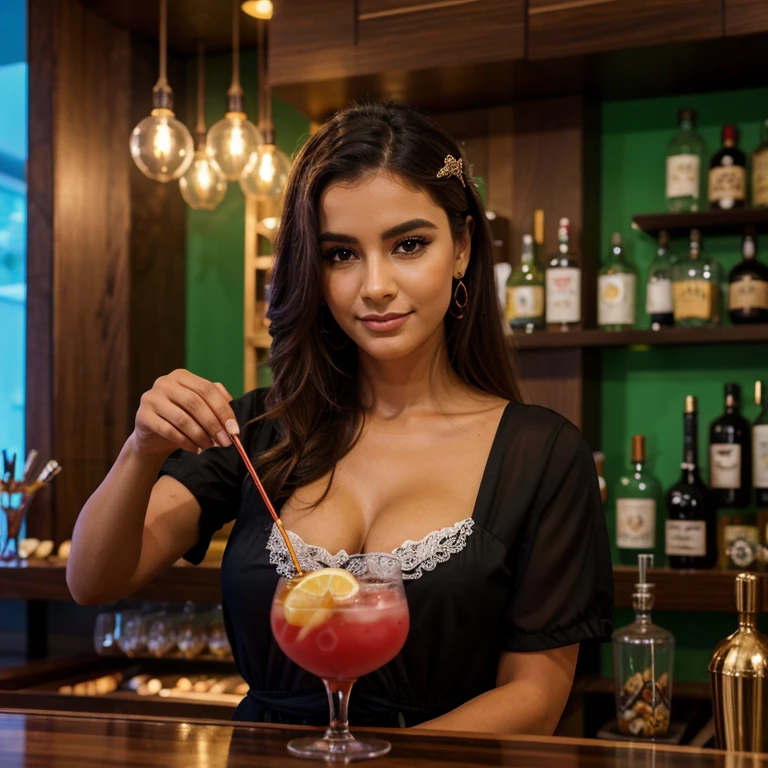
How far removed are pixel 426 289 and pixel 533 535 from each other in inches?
14.2

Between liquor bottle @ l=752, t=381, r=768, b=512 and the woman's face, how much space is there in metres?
1.62

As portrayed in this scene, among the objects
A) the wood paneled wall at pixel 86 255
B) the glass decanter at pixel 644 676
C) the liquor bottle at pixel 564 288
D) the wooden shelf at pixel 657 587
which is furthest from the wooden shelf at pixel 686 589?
the wood paneled wall at pixel 86 255

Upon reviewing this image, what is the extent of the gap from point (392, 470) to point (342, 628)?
2.04ft

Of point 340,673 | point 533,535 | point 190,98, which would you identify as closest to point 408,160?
point 533,535

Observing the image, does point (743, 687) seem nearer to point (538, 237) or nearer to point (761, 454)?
point (761, 454)

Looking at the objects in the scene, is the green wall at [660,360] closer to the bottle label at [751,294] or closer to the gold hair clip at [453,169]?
the bottle label at [751,294]

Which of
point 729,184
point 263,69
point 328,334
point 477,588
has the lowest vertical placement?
point 477,588

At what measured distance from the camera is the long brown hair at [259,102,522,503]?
5.01ft

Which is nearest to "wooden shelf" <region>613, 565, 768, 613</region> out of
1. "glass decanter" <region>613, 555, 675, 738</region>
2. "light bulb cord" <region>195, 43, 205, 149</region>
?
"glass decanter" <region>613, 555, 675, 738</region>

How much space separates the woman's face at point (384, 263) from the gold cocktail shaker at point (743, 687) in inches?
20.8

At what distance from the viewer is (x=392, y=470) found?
A: 1.58m

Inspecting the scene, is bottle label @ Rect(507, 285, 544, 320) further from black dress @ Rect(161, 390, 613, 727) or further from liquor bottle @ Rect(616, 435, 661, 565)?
black dress @ Rect(161, 390, 613, 727)

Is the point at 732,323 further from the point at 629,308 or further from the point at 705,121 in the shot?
the point at 705,121

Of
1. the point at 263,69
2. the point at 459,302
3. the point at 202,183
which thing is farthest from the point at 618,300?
the point at 263,69
